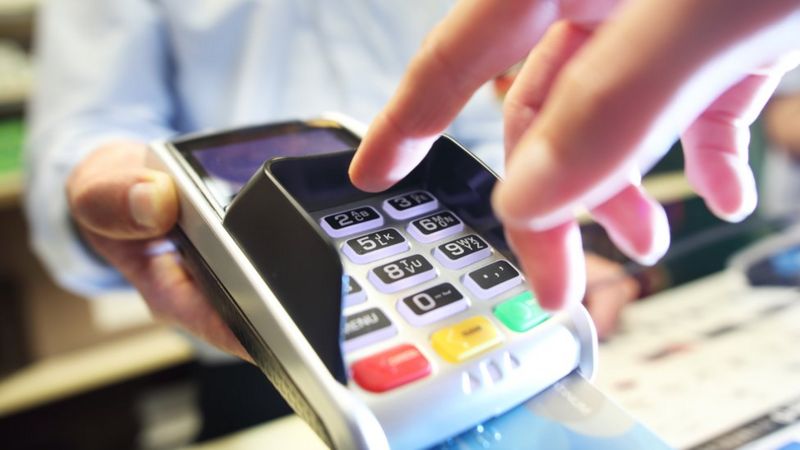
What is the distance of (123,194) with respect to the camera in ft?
0.91

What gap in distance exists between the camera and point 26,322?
2.47ft

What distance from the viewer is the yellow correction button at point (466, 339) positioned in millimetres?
193

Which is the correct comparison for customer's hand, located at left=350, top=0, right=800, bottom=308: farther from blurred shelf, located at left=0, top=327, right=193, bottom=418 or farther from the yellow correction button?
blurred shelf, located at left=0, top=327, right=193, bottom=418

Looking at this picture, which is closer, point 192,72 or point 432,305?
point 432,305

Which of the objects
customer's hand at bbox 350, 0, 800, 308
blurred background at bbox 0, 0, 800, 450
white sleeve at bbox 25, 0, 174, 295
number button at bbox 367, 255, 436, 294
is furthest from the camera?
blurred background at bbox 0, 0, 800, 450

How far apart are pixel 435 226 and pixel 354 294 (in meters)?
0.05

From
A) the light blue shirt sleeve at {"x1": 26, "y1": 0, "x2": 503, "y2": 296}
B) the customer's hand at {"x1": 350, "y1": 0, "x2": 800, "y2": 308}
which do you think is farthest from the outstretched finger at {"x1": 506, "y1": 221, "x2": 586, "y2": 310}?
the light blue shirt sleeve at {"x1": 26, "y1": 0, "x2": 503, "y2": 296}

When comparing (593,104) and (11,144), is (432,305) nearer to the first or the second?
(593,104)

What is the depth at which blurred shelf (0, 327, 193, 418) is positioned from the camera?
0.73m

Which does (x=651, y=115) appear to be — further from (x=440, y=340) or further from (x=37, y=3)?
(x=37, y=3)

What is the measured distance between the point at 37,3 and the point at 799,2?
2.45ft

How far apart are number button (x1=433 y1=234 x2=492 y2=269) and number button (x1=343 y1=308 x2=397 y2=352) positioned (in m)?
0.04

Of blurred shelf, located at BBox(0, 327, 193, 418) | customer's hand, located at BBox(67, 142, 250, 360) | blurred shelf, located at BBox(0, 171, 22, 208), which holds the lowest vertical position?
blurred shelf, located at BBox(0, 327, 193, 418)

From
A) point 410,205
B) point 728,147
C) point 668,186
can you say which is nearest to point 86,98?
point 410,205
